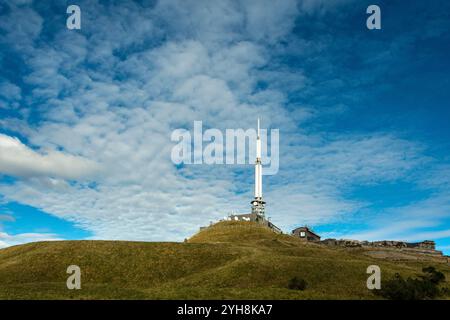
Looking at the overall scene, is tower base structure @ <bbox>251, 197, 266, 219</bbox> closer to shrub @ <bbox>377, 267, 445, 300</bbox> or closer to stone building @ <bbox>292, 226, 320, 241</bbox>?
stone building @ <bbox>292, 226, 320, 241</bbox>

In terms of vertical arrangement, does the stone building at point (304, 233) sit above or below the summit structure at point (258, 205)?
below

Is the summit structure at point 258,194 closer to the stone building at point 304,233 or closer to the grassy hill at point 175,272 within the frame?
the stone building at point 304,233

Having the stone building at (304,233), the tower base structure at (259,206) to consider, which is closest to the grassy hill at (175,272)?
the stone building at (304,233)

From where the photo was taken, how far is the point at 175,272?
175 feet

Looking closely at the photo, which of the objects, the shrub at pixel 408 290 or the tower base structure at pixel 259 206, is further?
the tower base structure at pixel 259 206

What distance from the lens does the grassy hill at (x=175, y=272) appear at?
3394cm

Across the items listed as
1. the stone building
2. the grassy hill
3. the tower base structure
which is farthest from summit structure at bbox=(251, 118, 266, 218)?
the grassy hill

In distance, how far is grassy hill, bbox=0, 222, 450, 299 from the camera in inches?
1336

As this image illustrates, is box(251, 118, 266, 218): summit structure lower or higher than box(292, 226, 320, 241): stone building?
higher

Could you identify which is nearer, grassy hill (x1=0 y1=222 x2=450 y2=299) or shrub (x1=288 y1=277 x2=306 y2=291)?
grassy hill (x1=0 y1=222 x2=450 y2=299)

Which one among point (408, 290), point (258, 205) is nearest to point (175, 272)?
point (408, 290)
